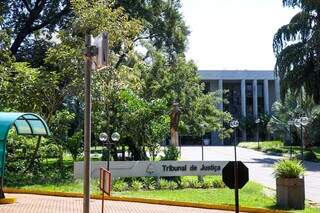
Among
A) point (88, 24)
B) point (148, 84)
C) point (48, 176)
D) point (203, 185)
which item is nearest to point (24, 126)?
point (48, 176)

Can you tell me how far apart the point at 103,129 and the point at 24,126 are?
8.15m

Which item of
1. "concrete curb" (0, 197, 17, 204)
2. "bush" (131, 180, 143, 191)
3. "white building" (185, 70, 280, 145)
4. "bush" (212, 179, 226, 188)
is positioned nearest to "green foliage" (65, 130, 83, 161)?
"bush" (131, 180, 143, 191)

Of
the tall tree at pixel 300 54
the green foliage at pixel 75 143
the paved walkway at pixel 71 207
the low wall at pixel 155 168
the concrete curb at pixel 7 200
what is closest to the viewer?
the paved walkway at pixel 71 207

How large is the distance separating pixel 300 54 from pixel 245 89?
184 feet

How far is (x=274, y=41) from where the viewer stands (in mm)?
41688

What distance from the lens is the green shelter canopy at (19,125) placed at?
14.7 m

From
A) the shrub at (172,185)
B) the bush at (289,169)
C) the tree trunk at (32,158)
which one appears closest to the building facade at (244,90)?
the tree trunk at (32,158)

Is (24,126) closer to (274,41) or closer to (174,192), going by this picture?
(174,192)

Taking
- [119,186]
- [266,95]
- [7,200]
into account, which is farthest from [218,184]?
[266,95]

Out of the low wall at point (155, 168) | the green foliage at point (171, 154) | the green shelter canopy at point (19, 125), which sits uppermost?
the green shelter canopy at point (19, 125)

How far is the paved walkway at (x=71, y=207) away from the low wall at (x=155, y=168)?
3.92 m

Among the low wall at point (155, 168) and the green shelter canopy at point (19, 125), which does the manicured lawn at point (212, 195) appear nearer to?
the low wall at point (155, 168)

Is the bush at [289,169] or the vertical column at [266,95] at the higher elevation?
the vertical column at [266,95]

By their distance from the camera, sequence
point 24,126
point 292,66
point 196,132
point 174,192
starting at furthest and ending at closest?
point 196,132
point 292,66
point 174,192
point 24,126
